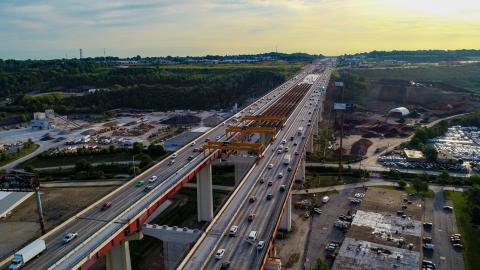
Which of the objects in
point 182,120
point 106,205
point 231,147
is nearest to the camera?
point 106,205

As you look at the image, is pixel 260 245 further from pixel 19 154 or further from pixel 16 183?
pixel 19 154

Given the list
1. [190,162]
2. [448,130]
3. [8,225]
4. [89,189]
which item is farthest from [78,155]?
[448,130]

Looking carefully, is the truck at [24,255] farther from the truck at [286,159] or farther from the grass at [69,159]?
the grass at [69,159]

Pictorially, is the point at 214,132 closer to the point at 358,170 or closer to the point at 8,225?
the point at 358,170

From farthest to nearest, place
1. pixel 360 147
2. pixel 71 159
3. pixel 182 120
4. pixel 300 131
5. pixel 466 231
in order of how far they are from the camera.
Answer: pixel 182 120
pixel 360 147
pixel 71 159
pixel 300 131
pixel 466 231

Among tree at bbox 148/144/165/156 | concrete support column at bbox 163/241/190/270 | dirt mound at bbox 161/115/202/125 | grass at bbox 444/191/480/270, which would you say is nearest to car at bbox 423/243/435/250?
grass at bbox 444/191/480/270

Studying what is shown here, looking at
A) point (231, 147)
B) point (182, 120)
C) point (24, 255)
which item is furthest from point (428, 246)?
point (182, 120)
